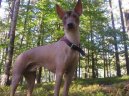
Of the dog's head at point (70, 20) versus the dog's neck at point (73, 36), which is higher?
the dog's head at point (70, 20)

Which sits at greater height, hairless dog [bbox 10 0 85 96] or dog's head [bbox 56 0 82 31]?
dog's head [bbox 56 0 82 31]

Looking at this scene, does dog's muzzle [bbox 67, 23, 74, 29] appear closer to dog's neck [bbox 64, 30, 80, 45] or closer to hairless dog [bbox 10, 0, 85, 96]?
hairless dog [bbox 10, 0, 85, 96]

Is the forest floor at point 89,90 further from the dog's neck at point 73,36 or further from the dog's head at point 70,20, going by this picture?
the dog's head at point 70,20

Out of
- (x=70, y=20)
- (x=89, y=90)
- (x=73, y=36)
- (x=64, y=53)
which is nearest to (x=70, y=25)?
(x=70, y=20)

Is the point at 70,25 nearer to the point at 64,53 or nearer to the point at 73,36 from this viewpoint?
the point at 73,36

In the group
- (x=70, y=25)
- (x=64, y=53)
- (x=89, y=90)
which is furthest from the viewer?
(x=89, y=90)

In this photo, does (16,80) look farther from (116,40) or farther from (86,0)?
(116,40)

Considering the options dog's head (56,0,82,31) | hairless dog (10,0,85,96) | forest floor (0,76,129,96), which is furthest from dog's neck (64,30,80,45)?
forest floor (0,76,129,96)

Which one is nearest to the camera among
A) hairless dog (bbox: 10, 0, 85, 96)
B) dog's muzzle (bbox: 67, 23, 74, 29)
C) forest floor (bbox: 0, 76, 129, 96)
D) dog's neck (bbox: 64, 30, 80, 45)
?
dog's muzzle (bbox: 67, 23, 74, 29)

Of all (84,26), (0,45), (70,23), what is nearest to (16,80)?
(70,23)

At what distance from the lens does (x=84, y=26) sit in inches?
1007

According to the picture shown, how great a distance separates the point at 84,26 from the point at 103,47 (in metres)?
2.99

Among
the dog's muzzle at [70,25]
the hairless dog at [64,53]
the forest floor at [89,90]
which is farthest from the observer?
the forest floor at [89,90]

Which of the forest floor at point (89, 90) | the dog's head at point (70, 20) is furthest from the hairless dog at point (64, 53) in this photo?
the forest floor at point (89, 90)
